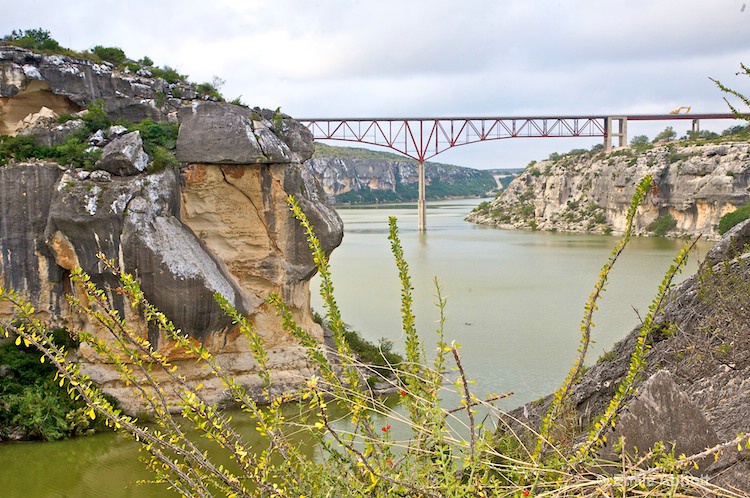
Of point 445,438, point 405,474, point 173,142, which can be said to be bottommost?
point 405,474

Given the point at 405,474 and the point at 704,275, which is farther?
the point at 704,275

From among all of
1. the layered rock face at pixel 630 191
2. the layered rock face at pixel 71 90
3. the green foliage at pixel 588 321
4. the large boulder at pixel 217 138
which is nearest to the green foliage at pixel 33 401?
the large boulder at pixel 217 138

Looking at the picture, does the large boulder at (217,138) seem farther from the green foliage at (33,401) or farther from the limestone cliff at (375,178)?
the limestone cliff at (375,178)

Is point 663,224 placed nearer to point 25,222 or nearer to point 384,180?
point 25,222

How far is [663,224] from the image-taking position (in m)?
41.1

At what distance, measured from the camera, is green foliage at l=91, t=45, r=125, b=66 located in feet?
44.4

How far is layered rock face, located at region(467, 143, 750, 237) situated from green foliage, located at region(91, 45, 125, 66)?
84.5ft

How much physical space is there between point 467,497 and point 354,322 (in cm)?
1428

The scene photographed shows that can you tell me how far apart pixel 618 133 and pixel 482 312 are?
121ft

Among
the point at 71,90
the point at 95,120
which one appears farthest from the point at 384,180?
the point at 95,120

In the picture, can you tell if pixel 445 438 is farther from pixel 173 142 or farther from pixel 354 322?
pixel 354 322

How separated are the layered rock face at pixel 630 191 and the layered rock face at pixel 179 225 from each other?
24.3 m

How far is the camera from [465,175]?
145 meters

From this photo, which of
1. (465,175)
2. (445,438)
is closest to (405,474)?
(445,438)
